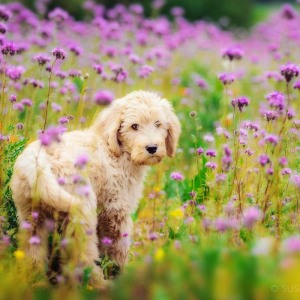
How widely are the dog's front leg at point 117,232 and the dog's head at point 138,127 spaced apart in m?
0.45

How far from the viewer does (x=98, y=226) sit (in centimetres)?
410

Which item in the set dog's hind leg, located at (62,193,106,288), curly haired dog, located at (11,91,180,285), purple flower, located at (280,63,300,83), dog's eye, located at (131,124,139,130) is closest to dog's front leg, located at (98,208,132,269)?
curly haired dog, located at (11,91,180,285)

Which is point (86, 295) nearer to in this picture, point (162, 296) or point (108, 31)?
point (162, 296)

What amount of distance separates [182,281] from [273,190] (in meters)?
1.66

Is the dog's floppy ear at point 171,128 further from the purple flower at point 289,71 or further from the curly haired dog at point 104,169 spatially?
the purple flower at point 289,71

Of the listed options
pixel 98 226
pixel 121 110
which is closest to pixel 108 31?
pixel 121 110

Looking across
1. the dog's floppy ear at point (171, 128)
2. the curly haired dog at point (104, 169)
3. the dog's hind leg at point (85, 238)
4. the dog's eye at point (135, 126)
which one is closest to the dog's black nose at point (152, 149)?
the curly haired dog at point (104, 169)

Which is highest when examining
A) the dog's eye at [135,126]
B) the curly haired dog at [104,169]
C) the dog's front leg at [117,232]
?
the dog's eye at [135,126]

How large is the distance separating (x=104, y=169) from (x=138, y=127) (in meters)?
0.42

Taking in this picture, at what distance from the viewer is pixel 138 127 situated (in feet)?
13.4

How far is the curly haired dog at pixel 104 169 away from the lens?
3.45m

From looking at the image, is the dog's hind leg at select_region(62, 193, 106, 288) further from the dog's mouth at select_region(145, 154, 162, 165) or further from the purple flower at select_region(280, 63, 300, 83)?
the purple flower at select_region(280, 63, 300, 83)

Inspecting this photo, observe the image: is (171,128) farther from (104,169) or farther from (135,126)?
(104,169)

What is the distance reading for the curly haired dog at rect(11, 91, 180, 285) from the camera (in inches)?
136
